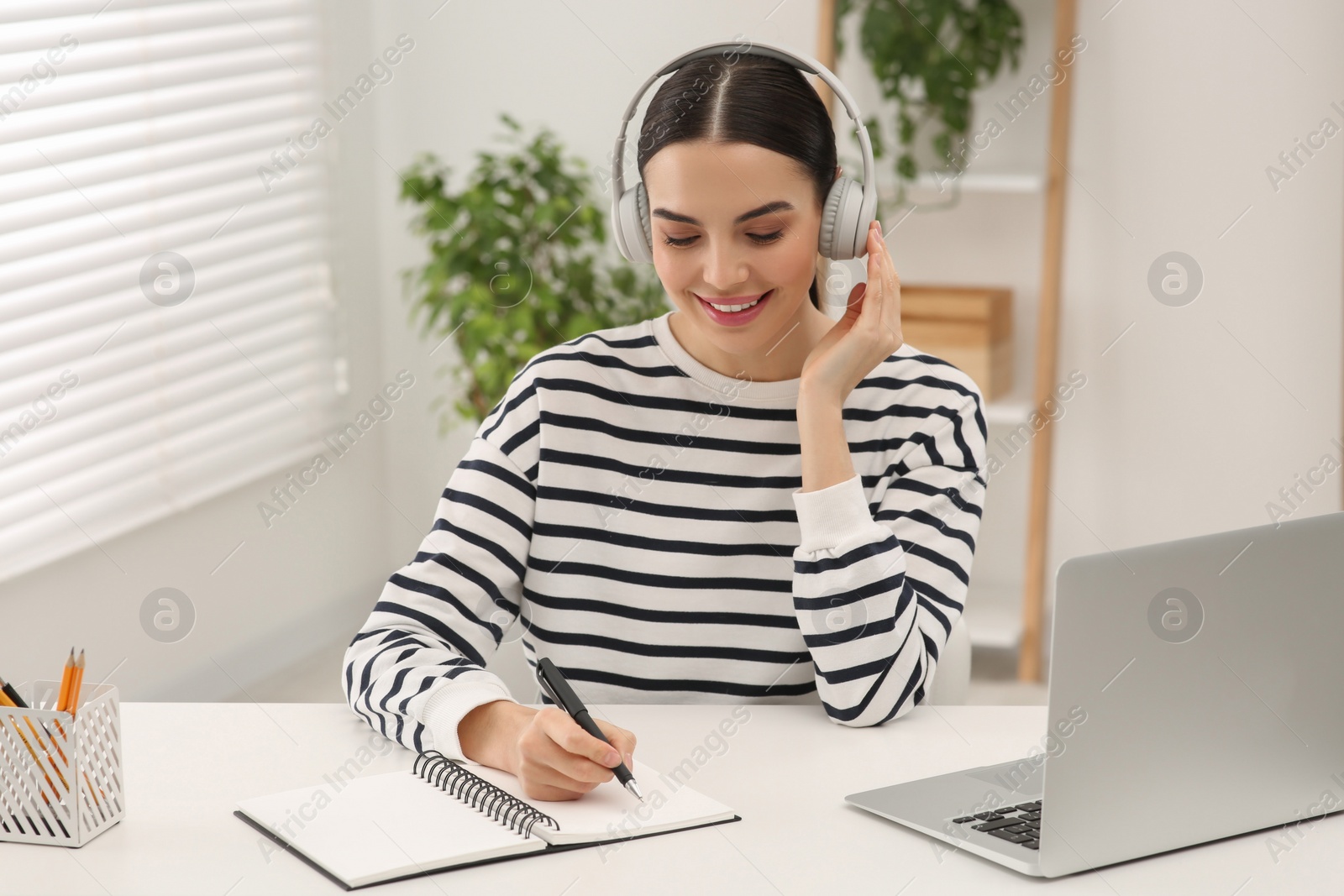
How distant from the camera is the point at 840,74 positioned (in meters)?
2.94

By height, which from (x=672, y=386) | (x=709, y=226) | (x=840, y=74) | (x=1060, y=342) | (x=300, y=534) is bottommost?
(x=300, y=534)

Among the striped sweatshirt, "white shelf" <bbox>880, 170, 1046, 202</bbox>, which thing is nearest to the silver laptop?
the striped sweatshirt

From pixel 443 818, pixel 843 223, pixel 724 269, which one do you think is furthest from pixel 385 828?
pixel 843 223

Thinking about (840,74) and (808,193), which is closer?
(808,193)

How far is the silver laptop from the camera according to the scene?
33.9 inches

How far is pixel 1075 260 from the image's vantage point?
9.62ft

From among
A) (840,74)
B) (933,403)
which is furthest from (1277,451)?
(933,403)

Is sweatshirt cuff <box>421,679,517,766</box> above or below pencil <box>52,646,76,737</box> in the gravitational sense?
below

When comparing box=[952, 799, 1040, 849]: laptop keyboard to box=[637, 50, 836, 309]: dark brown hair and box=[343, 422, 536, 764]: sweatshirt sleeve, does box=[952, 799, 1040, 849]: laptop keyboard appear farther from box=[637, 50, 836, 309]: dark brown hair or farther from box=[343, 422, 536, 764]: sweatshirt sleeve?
box=[637, 50, 836, 309]: dark brown hair

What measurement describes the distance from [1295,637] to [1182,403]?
209 cm

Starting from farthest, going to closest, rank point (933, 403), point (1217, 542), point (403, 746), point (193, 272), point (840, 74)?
point (840, 74), point (193, 272), point (933, 403), point (403, 746), point (1217, 542)

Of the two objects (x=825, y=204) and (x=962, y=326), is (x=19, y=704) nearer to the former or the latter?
(x=825, y=204)

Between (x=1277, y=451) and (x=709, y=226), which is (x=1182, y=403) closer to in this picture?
(x=1277, y=451)

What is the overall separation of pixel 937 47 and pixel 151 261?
169 centimetres
